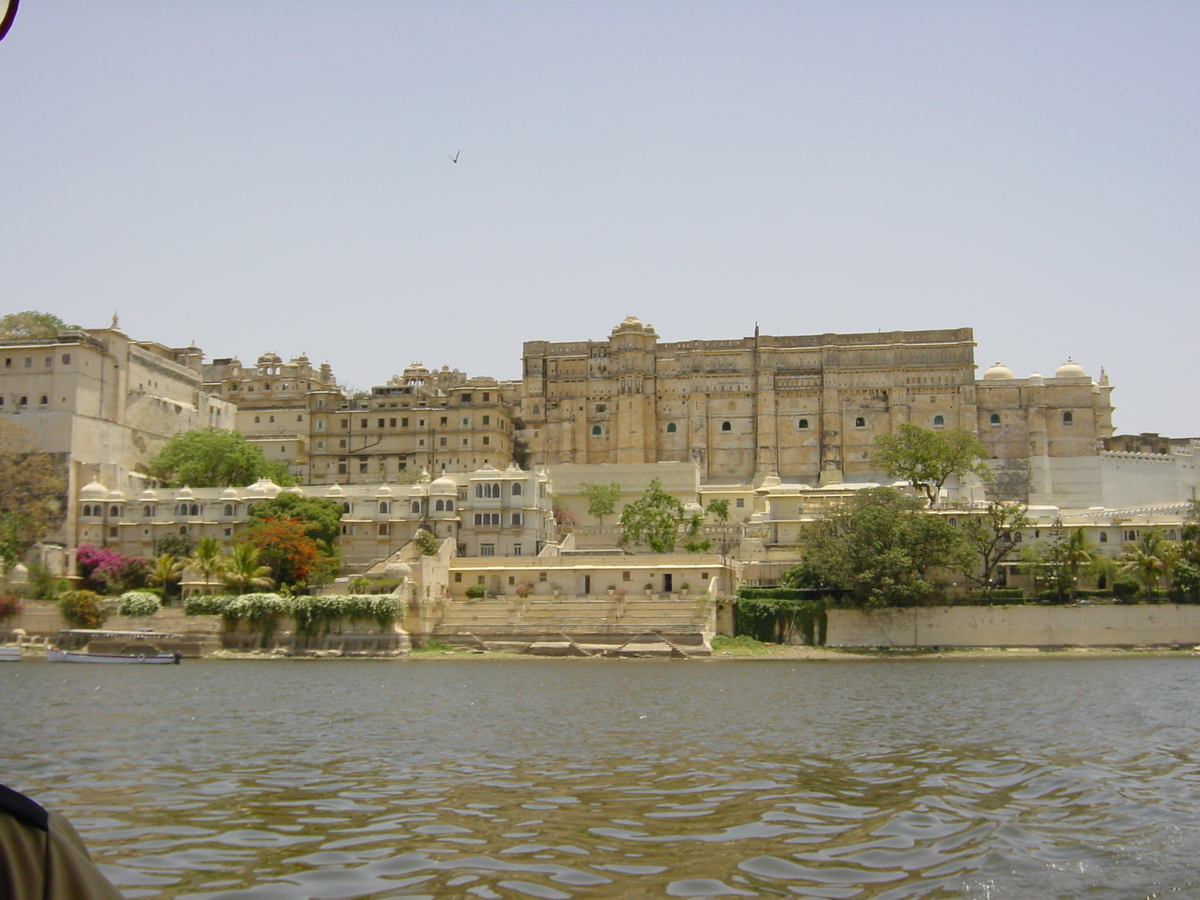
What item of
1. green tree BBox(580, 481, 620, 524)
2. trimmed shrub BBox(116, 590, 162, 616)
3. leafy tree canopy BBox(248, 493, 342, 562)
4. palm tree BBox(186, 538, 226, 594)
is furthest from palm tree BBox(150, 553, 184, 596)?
green tree BBox(580, 481, 620, 524)

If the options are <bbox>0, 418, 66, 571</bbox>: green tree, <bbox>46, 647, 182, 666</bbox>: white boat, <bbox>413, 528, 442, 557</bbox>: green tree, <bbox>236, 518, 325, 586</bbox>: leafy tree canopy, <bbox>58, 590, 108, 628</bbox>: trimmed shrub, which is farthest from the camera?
<bbox>0, 418, 66, 571</bbox>: green tree

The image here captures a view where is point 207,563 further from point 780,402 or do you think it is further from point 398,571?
point 780,402

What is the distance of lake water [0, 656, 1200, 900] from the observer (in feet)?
34.1

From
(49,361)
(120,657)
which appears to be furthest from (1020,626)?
(49,361)

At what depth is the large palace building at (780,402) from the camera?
254ft

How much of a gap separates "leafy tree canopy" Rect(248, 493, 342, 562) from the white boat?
10.4m

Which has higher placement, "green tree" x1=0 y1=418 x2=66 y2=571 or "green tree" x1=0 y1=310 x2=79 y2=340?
"green tree" x1=0 y1=310 x2=79 y2=340

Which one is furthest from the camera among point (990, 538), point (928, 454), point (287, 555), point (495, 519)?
point (928, 454)

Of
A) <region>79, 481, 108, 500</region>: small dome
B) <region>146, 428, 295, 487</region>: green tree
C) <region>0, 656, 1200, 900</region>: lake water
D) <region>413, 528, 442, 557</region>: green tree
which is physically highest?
<region>146, 428, 295, 487</region>: green tree

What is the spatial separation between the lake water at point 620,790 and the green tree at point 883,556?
1779 cm

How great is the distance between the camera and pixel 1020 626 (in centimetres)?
4822

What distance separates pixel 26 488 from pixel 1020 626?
4379 cm

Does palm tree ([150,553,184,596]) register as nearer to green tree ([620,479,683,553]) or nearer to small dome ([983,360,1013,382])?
green tree ([620,479,683,553])

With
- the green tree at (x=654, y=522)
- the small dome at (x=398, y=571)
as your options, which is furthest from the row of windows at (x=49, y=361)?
the green tree at (x=654, y=522)
